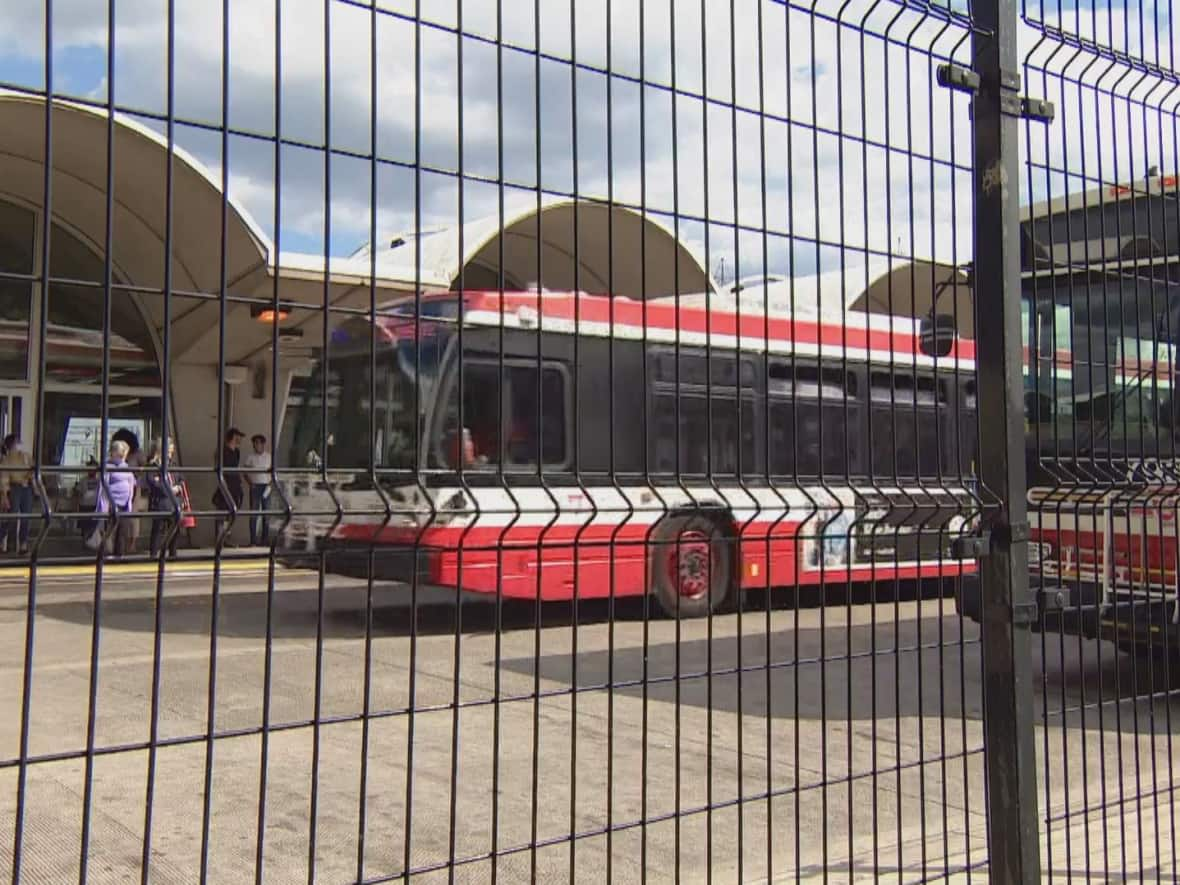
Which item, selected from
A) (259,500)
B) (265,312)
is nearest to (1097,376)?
(265,312)

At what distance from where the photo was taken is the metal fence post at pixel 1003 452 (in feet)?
10.7

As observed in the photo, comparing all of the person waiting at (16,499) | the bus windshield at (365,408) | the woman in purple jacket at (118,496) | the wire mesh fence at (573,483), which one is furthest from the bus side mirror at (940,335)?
the person waiting at (16,499)

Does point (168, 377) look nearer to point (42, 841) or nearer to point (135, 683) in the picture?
point (42, 841)

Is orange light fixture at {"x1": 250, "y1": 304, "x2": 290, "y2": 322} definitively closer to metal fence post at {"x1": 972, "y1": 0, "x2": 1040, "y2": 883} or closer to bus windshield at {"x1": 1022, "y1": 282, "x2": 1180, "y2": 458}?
metal fence post at {"x1": 972, "y1": 0, "x2": 1040, "y2": 883}

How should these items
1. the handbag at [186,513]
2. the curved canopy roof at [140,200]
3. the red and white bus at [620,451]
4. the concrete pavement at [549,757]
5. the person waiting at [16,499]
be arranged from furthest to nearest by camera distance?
the concrete pavement at [549,757] → the red and white bus at [620,451] → the curved canopy roof at [140,200] → the handbag at [186,513] → the person waiting at [16,499]

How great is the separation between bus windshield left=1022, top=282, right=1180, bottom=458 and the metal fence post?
42 cm

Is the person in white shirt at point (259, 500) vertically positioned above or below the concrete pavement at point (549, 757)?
above

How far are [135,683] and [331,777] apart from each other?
2.86m

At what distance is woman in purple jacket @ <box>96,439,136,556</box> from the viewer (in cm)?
197

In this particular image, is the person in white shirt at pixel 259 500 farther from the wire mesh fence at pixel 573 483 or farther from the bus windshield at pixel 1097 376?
the bus windshield at pixel 1097 376

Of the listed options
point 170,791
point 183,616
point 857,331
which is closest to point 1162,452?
point 170,791

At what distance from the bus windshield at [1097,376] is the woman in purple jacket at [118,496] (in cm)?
275

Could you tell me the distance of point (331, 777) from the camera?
5652 millimetres

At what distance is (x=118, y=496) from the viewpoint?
6.82 feet
